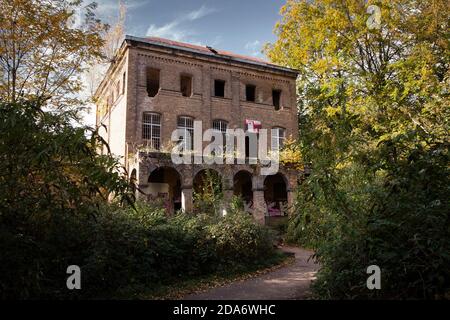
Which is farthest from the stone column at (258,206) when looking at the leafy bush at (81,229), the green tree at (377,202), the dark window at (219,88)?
the green tree at (377,202)

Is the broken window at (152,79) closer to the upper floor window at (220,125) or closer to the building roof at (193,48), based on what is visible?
the building roof at (193,48)

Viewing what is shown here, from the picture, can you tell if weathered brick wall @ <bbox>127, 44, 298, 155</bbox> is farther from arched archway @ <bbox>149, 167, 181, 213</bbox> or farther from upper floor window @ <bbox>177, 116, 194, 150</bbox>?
arched archway @ <bbox>149, 167, 181, 213</bbox>

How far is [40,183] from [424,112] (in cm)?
948

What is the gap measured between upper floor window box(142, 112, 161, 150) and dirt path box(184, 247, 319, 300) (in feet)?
34.5

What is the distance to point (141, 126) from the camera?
17578mm

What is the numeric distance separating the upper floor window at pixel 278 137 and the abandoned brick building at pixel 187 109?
7 centimetres

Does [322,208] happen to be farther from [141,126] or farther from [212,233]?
[141,126]

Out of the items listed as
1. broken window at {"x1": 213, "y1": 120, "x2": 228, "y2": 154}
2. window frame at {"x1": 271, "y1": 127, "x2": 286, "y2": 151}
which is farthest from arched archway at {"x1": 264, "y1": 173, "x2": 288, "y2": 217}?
broken window at {"x1": 213, "y1": 120, "x2": 228, "y2": 154}

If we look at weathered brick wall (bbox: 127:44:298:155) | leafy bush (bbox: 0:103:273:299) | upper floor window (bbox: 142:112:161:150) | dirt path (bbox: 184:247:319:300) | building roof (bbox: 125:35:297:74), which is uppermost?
building roof (bbox: 125:35:297:74)

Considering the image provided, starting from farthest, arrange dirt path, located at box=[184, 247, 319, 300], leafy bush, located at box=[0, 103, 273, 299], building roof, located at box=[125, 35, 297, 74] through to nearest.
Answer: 1. building roof, located at box=[125, 35, 297, 74]
2. dirt path, located at box=[184, 247, 319, 300]
3. leafy bush, located at box=[0, 103, 273, 299]

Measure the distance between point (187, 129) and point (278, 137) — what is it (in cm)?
638

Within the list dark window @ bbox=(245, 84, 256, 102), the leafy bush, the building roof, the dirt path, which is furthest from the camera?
dark window @ bbox=(245, 84, 256, 102)

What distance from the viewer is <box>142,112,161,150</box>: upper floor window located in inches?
703
